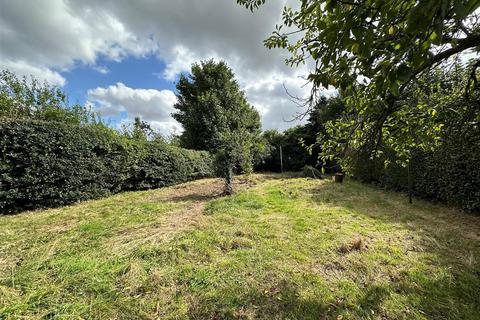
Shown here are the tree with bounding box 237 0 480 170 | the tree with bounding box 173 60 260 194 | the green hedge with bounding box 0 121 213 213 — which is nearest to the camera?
the tree with bounding box 237 0 480 170

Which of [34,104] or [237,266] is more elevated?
[34,104]

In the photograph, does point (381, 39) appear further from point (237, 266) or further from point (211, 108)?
point (211, 108)

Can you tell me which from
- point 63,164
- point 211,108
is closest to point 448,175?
point 63,164

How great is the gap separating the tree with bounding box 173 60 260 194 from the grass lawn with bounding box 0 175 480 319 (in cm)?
1034

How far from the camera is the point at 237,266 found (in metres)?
2.78

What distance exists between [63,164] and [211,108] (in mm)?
10505

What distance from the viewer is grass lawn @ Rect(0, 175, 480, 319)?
6.79 feet

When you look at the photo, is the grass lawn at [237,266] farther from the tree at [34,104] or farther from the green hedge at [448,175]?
the tree at [34,104]

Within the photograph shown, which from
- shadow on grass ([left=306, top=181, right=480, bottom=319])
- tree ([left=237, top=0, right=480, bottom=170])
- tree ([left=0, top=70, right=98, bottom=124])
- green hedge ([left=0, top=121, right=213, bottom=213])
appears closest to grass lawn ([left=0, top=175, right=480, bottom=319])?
shadow on grass ([left=306, top=181, right=480, bottom=319])

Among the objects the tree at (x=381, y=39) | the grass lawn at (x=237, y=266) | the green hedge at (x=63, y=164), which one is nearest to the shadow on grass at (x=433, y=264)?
the grass lawn at (x=237, y=266)

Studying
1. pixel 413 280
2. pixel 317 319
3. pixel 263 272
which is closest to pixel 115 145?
pixel 263 272

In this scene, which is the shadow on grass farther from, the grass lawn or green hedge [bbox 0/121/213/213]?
green hedge [bbox 0/121/213/213]

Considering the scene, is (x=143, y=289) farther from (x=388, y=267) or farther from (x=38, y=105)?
(x=38, y=105)

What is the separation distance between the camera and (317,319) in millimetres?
1977
